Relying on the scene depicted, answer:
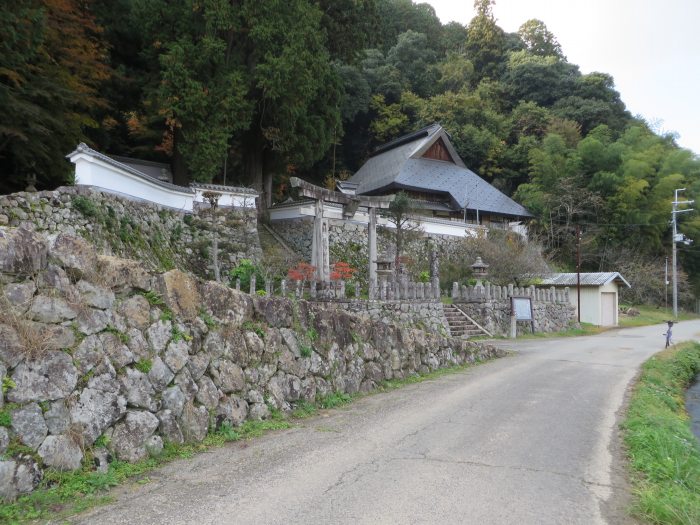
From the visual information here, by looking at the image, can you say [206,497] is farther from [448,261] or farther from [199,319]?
[448,261]

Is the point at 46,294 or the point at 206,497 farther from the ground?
the point at 46,294

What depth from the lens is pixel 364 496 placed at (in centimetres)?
363

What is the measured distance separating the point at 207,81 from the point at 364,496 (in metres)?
15.7

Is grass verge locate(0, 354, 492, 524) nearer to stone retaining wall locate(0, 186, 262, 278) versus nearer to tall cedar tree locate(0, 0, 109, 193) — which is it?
stone retaining wall locate(0, 186, 262, 278)

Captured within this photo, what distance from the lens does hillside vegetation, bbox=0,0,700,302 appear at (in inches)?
483

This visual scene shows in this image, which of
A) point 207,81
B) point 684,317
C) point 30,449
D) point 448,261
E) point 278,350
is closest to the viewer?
point 30,449

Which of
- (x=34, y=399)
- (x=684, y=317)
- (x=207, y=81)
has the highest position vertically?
(x=207, y=81)

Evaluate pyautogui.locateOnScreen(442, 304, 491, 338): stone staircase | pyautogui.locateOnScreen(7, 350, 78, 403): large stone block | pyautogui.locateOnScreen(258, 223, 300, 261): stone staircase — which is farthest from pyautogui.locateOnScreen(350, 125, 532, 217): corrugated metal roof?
pyautogui.locateOnScreen(7, 350, 78, 403): large stone block

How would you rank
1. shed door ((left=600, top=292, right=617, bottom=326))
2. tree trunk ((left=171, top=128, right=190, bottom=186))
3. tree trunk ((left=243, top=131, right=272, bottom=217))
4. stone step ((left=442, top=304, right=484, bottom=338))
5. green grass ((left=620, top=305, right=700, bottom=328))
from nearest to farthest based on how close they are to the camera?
stone step ((left=442, top=304, right=484, bottom=338))
tree trunk ((left=171, top=128, right=190, bottom=186))
tree trunk ((left=243, top=131, right=272, bottom=217))
shed door ((left=600, top=292, right=617, bottom=326))
green grass ((left=620, top=305, right=700, bottom=328))

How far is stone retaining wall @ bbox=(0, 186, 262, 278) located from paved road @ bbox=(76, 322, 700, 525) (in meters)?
6.77

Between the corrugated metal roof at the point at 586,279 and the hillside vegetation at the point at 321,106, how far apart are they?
594cm

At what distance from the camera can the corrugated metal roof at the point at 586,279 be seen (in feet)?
74.7

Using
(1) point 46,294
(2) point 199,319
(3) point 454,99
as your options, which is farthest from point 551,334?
(3) point 454,99

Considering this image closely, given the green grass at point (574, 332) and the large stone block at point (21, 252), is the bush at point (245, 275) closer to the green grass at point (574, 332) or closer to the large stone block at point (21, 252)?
the green grass at point (574, 332)
